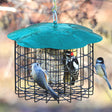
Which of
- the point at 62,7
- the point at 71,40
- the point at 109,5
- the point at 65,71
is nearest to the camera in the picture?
the point at 71,40

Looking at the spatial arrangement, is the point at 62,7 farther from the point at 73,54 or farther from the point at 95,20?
the point at 73,54

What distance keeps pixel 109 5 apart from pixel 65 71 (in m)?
2.31

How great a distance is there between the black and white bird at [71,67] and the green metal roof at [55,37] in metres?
0.26

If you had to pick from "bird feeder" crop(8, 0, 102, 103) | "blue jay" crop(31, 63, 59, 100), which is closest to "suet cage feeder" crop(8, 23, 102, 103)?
"bird feeder" crop(8, 0, 102, 103)

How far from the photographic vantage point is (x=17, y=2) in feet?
16.8

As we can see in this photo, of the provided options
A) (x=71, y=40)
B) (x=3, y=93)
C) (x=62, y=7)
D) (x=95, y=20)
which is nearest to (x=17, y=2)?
(x=62, y=7)

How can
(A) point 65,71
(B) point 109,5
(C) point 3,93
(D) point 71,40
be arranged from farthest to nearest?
(C) point 3,93, (B) point 109,5, (A) point 65,71, (D) point 71,40

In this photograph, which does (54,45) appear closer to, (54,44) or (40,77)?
(54,44)

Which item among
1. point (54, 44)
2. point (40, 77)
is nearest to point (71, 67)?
point (40, 77)

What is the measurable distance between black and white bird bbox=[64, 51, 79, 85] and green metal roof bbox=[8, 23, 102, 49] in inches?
10.2

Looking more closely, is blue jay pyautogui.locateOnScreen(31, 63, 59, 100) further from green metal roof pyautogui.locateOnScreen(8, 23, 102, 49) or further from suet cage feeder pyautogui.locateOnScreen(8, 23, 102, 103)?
green metal roof pyautogui.locateOnScreen(8, 23, 102, 49)

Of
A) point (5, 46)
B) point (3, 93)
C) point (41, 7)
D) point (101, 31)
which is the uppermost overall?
point (41, 7)

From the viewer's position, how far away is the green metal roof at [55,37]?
3.19 metres

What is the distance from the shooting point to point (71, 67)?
3.73m
